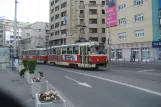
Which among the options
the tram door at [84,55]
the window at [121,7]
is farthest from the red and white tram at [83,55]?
the window at [121,7]

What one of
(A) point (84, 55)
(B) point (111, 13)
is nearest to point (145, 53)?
(B) point (111, 13)

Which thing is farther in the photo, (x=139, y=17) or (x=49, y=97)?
(x=139, y=17)

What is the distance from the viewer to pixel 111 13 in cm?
5175

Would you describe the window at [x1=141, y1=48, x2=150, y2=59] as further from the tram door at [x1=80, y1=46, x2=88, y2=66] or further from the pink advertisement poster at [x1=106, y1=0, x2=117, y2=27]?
the tram door at [x1=80, y1=46, x2=88, y2=66]

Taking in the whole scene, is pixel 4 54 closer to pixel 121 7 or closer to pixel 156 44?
pixel 156 44

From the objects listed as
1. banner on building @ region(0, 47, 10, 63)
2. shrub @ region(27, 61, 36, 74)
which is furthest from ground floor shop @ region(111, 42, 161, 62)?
A: shrub @ region(27, 61, 36, 74)

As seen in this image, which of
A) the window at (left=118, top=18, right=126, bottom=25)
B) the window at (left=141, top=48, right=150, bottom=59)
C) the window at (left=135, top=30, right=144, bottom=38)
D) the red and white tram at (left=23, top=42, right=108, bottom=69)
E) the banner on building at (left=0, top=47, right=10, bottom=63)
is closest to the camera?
the banner on building at (left=0, top=47, right=10, bottom=63)

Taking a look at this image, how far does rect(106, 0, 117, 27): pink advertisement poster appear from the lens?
167 feet

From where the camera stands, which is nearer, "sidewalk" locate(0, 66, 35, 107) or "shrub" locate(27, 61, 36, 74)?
"sidewalk" locate(0, 66, 35, 107)

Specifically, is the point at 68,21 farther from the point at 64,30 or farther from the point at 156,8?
the point at 156,8

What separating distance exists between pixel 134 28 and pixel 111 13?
332 inches

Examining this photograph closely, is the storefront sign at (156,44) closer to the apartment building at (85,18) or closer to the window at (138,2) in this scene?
the window at (138,2)

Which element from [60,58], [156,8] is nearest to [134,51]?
[156,8]

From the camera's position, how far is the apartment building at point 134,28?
41.0m
